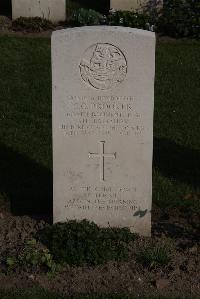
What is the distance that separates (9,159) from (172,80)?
11.5 ft

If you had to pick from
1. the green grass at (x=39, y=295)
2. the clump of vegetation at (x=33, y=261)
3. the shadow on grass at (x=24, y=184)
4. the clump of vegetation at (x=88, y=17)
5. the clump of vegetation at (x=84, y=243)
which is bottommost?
the green grass at (x=39, y=295)

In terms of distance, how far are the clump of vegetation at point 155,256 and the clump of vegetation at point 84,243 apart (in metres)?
0.14

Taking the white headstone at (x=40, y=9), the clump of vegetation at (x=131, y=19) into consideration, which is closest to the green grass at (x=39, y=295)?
the clump of vegetation at (x=131, y=19)

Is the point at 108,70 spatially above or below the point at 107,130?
above

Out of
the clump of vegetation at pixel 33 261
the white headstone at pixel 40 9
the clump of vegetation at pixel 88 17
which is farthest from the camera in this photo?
the white headstone at pixel 40 9

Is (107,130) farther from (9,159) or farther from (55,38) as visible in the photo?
(9,159)

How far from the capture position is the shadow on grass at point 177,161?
26.6 feet

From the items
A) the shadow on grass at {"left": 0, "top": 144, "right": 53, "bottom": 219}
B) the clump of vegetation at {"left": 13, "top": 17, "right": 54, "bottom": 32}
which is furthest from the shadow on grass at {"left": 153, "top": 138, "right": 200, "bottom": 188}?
the clump of vegetation at {"left": 13, "top": 17, "right": 54, "bottom": 32}

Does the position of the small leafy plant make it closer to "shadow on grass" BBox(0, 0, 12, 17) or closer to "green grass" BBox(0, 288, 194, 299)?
"green grass" BBox(0, 288, 194, 299)

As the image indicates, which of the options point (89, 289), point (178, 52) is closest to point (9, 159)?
point (89, 289)

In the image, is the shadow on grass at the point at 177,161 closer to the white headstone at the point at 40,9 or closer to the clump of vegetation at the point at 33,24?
the clump of vegetation at the point at 33,24

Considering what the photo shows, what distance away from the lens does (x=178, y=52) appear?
12203 millimetres

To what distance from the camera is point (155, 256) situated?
634cm

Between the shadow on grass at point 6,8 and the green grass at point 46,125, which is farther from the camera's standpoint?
the shadow on grass at point 6,8
